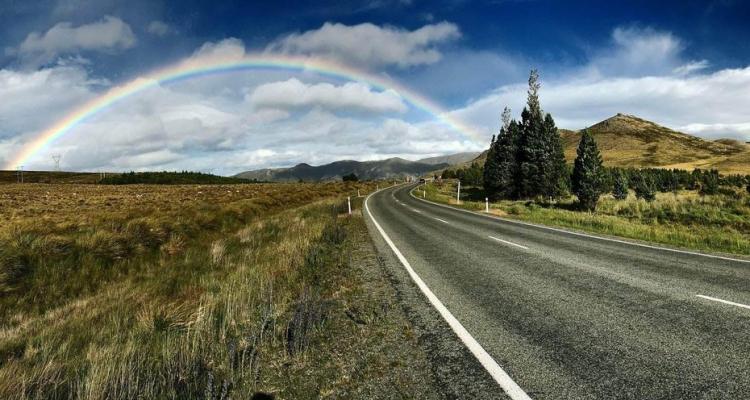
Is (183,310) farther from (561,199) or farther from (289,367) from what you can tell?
(561,199)

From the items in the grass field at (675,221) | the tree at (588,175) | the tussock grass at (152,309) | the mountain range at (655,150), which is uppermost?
the mountain range at (655,150)

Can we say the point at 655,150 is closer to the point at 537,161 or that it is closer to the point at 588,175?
the point at 537,161

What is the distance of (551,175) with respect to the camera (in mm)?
39031

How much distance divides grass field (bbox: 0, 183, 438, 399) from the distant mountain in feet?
274

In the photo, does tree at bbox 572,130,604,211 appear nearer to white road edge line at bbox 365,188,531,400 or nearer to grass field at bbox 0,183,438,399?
Answer: grass field at bbox 0,183,438,399

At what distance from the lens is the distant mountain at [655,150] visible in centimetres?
8031

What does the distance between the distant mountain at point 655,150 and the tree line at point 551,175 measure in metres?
36.3

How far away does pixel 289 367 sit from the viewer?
396 cm

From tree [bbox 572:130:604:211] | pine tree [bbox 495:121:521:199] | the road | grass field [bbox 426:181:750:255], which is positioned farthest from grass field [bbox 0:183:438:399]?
pine tree [bbox 495:121:521:199]

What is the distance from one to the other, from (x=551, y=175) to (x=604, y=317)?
37525 millimetres

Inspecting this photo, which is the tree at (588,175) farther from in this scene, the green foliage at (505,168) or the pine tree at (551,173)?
the green foliage at (505,168)

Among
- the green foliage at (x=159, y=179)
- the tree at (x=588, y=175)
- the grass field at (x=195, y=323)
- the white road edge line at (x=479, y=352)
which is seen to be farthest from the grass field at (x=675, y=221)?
the green foliage at (x=159, y=179)

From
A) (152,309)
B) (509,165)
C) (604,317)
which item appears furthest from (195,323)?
(509,165)

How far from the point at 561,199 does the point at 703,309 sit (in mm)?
37496
